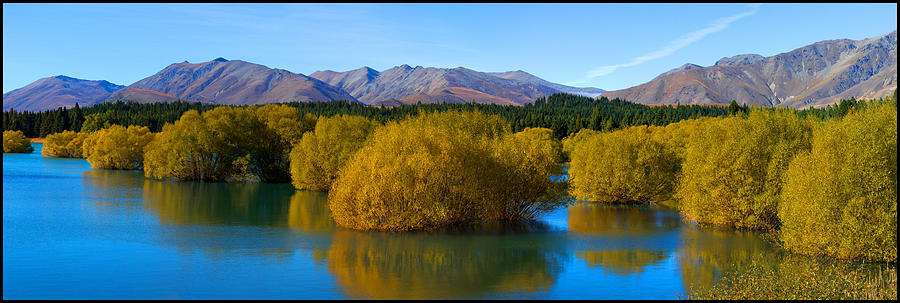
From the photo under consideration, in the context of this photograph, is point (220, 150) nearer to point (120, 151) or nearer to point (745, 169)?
point (120, 151)

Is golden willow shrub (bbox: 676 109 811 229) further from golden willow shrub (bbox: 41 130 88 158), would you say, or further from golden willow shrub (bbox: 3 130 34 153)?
golden willow shrub (bbox: 3 130 34 153)

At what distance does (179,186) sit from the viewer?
84938mm

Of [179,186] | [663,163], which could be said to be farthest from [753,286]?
[179,186]

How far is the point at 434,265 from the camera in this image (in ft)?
116

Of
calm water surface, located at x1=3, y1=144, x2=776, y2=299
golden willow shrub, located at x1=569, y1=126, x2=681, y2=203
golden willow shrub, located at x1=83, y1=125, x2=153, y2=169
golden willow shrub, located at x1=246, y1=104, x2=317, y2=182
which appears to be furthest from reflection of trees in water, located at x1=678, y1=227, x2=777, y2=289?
golden willow shrub, located at x1=83, y1=125, x2=153, y2=169

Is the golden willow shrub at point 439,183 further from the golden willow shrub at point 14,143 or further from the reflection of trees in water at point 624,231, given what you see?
the golden willow shrub at point 14,143

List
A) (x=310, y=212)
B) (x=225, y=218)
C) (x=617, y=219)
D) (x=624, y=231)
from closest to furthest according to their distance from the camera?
1. (x=624, y=231)
2. (x=225, y=218)
3. (x=617, y=219)
4. (x=310, y=212)

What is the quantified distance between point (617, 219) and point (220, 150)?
199ft

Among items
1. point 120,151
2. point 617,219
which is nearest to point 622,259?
point 617,219

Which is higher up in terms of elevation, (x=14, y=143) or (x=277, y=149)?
(x=14, y=143)

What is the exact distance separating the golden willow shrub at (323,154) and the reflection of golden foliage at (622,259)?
45.0 metres

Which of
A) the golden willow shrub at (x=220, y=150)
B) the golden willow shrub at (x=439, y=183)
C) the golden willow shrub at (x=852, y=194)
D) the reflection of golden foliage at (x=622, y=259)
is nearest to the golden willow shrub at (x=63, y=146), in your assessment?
the golden willow shrub at (x=220, y=150)

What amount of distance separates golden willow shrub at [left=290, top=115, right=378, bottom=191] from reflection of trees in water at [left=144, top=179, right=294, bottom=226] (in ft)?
9.98

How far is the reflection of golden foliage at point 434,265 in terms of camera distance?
30086mm
